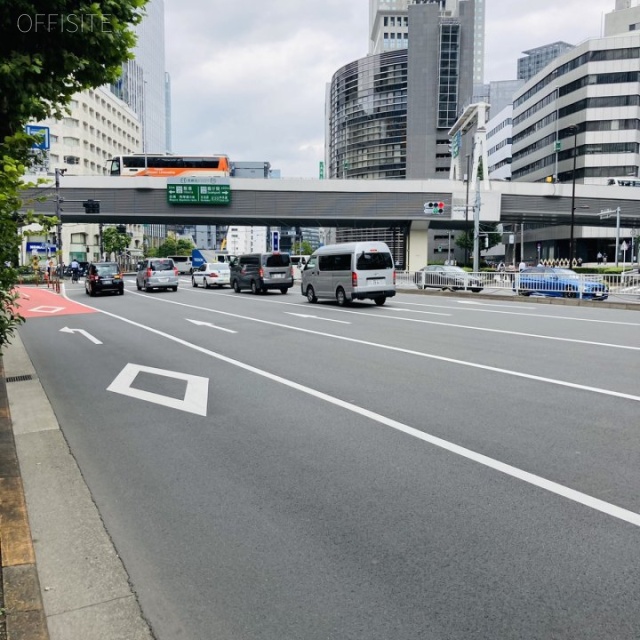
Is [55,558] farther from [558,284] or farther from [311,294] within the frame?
[558,284]

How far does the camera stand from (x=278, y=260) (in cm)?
3141

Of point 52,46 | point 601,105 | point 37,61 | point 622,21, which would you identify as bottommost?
point 37,61

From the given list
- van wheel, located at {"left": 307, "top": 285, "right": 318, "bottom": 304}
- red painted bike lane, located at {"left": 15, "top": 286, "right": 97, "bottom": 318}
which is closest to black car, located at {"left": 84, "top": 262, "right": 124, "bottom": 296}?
red painted bike lane, located at {"left": 15, "top": 286, "right": 97, "bottom": 318}

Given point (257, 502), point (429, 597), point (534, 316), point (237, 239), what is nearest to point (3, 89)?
point (257, 502)

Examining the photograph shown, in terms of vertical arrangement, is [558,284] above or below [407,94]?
below

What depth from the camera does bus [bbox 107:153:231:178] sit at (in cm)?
5175

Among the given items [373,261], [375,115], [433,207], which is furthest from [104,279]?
[375,115]

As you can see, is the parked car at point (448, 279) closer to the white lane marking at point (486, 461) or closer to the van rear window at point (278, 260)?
the van rear window at point (278, 260)

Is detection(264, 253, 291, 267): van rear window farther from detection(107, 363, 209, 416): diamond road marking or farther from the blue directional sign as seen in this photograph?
detection(107, 363, 209, 416): diamond road marking

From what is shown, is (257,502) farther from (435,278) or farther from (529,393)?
(435,278)

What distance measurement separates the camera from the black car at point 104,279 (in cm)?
3161

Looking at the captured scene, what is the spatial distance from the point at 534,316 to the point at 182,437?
14.8m

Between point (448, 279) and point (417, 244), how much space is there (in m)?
24.5

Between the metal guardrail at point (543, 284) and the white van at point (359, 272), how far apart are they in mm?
8180
